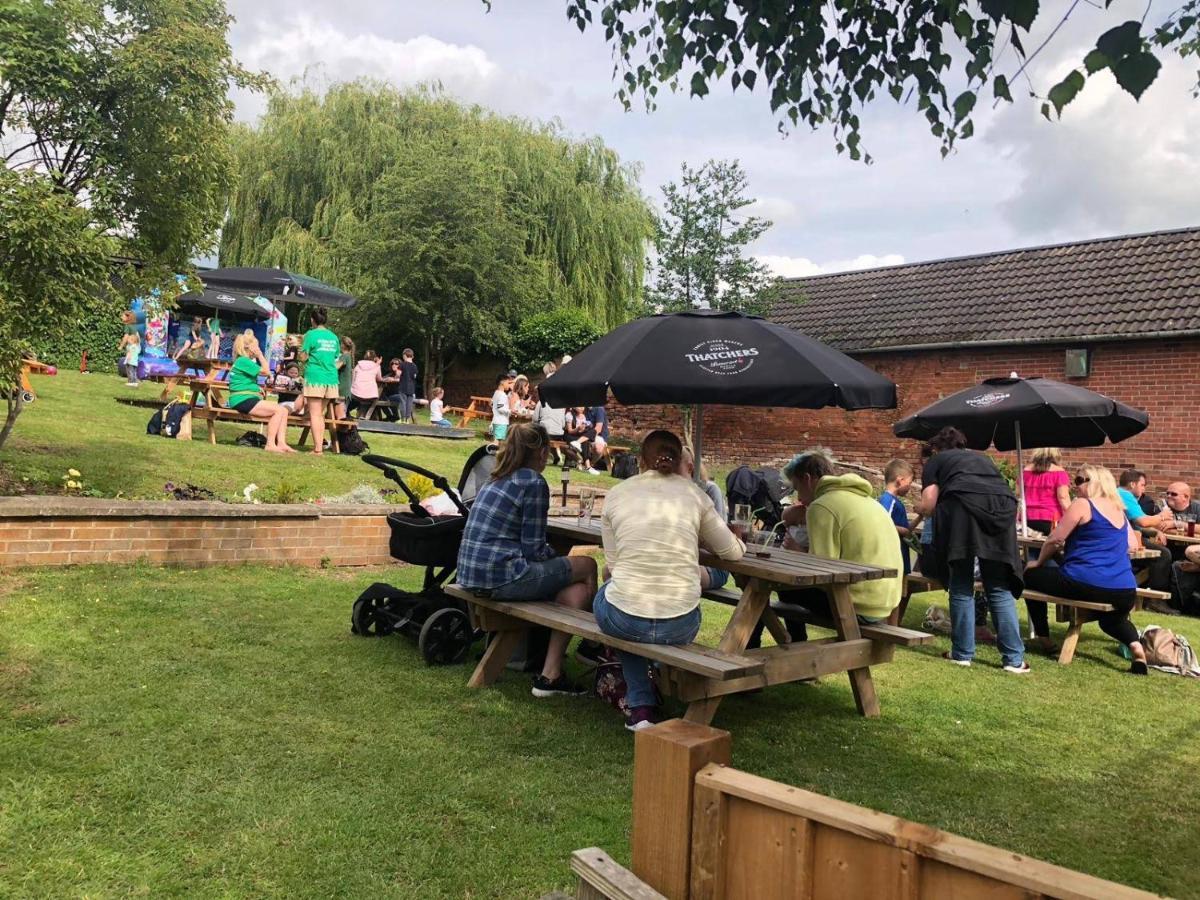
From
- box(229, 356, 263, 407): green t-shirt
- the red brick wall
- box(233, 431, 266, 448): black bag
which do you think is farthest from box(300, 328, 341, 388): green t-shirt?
the red brick wall

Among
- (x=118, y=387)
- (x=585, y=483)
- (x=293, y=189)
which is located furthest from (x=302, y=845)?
(x=293, y=189)

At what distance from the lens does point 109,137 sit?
6703 mm

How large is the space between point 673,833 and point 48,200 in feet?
19.8

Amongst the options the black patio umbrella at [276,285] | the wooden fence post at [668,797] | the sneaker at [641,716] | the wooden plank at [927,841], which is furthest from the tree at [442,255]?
the wooden plank at [927,841]

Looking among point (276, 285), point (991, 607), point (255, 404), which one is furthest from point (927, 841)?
point (276, 285)

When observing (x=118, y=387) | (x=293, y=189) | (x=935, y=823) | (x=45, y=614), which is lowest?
(x=935, y=823)

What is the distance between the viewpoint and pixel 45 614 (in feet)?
17.0

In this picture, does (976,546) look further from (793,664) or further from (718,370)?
(718,370)

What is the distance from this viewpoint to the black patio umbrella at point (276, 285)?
1770 centimetres

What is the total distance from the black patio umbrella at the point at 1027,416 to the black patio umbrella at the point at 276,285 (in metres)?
12.6

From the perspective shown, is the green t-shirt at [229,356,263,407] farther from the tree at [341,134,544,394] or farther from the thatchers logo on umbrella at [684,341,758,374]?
the tree at [341,134,544,394]

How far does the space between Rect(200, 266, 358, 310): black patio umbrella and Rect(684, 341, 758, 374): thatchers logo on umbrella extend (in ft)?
47.6

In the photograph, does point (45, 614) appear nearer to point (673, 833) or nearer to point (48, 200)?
point (48, 200)

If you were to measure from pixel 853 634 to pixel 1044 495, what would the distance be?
17.2 feet
